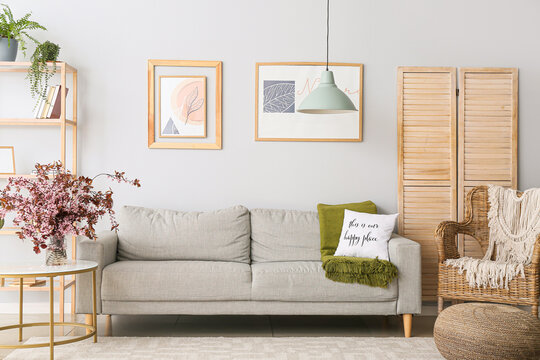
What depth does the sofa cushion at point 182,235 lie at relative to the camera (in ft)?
12.3

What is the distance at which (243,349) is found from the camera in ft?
10.3

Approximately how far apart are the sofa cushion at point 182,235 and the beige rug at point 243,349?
2.03 feet

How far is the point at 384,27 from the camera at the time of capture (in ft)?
14.0

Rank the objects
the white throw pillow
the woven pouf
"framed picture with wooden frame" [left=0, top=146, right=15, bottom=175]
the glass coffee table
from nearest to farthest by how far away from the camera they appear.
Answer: the woven pouf < the glass coffee table < the white throw pillow < "framed picture with wooden frame" [left=0, top=146, right=15, bottom=175]

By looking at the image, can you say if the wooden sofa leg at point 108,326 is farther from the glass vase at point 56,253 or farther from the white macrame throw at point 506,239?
the white macrame throw at point 506,239

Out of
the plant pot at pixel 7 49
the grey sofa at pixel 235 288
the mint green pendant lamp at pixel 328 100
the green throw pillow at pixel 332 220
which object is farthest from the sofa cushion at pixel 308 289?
the plant pot at pixel 7 49

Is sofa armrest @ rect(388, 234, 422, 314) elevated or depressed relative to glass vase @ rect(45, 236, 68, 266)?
depressed

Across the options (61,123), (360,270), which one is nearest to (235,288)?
(360,270)

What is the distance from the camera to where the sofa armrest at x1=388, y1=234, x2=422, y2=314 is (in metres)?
3.43

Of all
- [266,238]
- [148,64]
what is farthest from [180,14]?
[266,238]

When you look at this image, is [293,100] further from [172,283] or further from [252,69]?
[172,283]

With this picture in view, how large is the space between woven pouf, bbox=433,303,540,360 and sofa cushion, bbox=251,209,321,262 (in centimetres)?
128

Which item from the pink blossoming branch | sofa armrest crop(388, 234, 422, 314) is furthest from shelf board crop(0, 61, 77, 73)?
sofa armrest crop(388, 234, 422, 314)

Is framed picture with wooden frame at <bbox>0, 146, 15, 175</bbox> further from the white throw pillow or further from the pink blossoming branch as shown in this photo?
the white throw pillow
